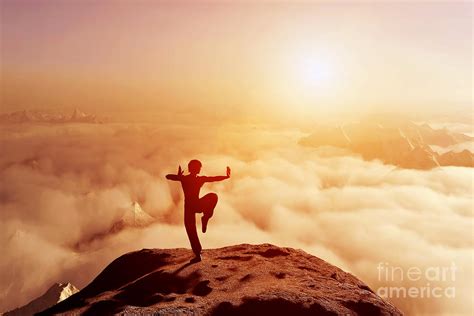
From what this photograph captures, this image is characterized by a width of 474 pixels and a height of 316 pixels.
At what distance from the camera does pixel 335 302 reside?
45.6 ft

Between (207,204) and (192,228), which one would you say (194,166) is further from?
(192,228)

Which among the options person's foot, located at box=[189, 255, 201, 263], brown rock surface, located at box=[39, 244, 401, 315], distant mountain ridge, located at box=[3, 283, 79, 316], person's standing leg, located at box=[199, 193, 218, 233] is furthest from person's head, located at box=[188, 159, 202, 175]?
distant mountain ridge, located at box=[3, 283, 79, 316]

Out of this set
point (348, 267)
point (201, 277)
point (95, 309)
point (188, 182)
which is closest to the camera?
point (95, 309)

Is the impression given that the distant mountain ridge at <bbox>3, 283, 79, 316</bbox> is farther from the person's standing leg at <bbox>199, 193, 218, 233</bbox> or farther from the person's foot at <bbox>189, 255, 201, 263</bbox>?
the person's standing leg at <bbox>199, 193, 218, 233</bbox>

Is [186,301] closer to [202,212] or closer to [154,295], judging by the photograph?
[154,295]

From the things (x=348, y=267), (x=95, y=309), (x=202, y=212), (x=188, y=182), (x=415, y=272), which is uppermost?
(x=188, y=182)

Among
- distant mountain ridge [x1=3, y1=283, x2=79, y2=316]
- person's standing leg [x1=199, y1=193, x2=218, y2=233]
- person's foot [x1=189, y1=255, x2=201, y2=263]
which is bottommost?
distant mountain ridge [x1=3, y1=283, x2=79, y2=316]

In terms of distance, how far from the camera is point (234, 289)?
47.6ft

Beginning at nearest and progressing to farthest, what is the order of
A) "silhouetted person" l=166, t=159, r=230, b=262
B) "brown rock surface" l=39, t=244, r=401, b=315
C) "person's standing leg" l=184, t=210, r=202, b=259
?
"brown rock surface" l=39, t=244, r=401, b=315
"silhouetted person" l=166, t=159, r=230, b=262
"person's standing leg" l=184, t=210, r=202, b=259

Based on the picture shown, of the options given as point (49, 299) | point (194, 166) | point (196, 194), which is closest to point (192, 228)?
point (196, 194)

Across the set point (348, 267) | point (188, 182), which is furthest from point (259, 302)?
point (348, 267)

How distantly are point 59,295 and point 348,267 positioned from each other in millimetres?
105672

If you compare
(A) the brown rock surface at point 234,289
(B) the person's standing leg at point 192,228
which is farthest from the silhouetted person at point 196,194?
(A) the brown rock surface at point 234,289

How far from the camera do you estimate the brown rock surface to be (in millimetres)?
13102
